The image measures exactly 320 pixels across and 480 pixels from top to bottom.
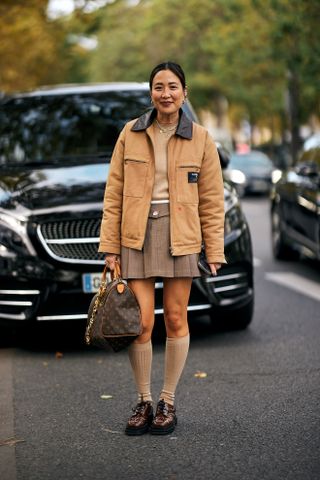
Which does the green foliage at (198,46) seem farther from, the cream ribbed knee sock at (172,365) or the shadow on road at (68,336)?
the cream ribbed knee sock at (172,365)

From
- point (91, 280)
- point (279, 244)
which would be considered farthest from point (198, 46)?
point (91, 280)

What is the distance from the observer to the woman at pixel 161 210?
16.9 ft

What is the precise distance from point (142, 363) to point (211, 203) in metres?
0.85

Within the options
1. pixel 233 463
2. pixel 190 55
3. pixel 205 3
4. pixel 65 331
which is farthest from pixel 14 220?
pixel 190 55

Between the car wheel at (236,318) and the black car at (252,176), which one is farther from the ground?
the car wheel at (236,318)

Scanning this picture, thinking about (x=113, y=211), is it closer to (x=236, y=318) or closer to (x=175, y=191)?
(x=175, y=191)

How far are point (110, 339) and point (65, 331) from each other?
3.26m

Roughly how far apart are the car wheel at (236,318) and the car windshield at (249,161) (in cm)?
2271

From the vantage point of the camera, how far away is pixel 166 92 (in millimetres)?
5121

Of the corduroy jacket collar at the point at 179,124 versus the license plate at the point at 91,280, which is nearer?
the corduroy jacket collar at the point at 179,124

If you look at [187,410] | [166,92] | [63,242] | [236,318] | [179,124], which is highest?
[166,92]

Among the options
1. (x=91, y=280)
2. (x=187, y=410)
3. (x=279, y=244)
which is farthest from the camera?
(x=279, y=244)

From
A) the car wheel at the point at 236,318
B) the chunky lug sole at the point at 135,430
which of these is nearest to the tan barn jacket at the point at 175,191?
the chunky lug sole at the point at 135,430

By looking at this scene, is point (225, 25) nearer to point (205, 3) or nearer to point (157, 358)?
point (205, 3)
